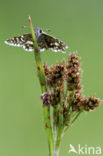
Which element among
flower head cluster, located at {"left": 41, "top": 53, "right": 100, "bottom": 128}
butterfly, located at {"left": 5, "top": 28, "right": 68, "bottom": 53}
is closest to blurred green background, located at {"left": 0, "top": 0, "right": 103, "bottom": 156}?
butterfly, located at {"left": 5, "top": 28, "right": 68, "bottom": 53}

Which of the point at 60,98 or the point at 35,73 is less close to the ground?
the point at 35,73

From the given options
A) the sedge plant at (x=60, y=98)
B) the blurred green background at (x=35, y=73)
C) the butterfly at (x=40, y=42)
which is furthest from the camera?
the blurred green background at (x=35, y=73)

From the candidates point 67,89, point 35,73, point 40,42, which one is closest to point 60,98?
point 67,89

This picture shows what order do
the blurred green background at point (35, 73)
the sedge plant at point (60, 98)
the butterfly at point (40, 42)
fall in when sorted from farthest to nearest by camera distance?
the blurred green background at point (35, 73) < the butterfly at point (40, 42) < the sedge plant at point (60, 98)

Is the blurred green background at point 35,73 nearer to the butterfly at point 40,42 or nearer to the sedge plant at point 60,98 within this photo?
the butterfly at point 40,42

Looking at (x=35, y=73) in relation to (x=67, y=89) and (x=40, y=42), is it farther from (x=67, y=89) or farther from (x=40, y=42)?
(x=67, y=89)

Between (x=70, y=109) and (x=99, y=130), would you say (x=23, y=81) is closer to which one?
(x=99, y=130)

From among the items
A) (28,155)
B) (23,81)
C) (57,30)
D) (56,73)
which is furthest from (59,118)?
(57,30)

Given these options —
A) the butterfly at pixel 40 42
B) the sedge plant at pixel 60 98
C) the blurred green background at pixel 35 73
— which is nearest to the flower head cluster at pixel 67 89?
the sedge plant at pixel 60 98
